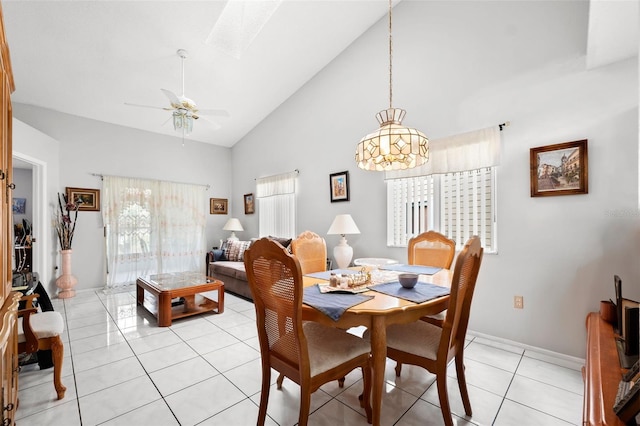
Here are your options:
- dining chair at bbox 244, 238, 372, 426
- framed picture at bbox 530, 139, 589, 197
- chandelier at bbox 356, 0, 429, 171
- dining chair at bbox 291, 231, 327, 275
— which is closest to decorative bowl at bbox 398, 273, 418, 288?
dining chair at bbox 244, 238, 372, 426

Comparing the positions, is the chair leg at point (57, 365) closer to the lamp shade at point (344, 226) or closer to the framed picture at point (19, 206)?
the lamp shade at point (344, 226)

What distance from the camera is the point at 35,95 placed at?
3902mm

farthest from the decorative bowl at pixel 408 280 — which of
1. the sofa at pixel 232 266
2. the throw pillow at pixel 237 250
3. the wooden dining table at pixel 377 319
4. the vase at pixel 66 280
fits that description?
the vase at pixel 66 280

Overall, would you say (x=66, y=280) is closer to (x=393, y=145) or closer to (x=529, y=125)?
(x=393, y=145)

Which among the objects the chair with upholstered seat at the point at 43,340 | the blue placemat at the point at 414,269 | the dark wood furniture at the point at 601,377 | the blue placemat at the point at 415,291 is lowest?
the chair with upholstered seat at the point at 43,340

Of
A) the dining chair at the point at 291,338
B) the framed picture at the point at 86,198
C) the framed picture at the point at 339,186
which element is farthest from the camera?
the framed picture at the point at 86,198

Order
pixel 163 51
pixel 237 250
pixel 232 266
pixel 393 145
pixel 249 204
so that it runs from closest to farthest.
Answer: pixel 393 145
pixel 163 51
pixel 232 266
pixel 237 250
pixel 249 204

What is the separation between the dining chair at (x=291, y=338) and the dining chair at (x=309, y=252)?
1116mm

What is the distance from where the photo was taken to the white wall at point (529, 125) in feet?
7.00

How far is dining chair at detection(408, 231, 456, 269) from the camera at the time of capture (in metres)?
2.54

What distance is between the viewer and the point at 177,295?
3.22 m

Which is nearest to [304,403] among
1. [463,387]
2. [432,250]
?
[463,387]

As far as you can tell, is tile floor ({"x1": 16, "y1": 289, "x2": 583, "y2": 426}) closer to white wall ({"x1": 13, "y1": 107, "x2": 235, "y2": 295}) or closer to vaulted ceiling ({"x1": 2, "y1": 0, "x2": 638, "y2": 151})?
white wall ({"x1": 13, "y1": 107, "x2": 235, "y2": 295})

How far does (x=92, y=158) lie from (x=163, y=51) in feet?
8.41
